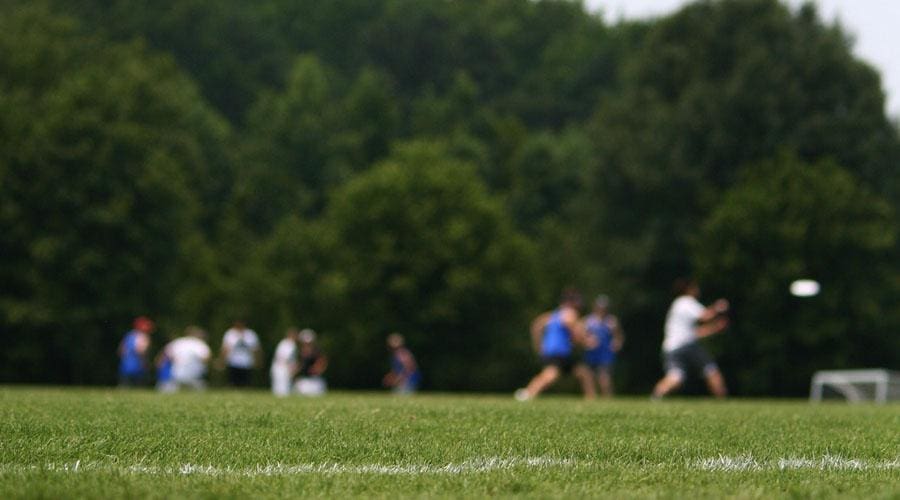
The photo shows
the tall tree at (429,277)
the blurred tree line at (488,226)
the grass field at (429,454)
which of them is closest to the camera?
the grass field at (429,454)

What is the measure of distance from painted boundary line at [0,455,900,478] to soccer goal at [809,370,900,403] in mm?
29316

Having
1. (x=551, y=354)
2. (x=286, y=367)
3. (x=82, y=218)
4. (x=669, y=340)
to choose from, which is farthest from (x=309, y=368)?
(x=82, y=218)

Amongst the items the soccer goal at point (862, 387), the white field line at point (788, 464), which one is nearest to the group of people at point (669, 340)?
the white field line at point (788, 464)

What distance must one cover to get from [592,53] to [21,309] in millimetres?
43220

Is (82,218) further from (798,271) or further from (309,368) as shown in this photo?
(798,271)

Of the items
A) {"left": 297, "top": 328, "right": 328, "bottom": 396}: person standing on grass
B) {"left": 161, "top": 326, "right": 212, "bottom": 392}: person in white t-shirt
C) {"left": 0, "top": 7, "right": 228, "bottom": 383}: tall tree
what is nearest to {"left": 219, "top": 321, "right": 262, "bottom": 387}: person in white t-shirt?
{"left": 161, "top": 326, "right": 212, "bottom": 392}: person in white t-shirt

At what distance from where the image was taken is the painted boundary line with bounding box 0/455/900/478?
8.30 metres

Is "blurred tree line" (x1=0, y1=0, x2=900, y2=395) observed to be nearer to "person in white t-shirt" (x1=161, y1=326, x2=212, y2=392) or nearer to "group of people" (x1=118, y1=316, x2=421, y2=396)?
"group of people" (x1=118, y1=316, x2=421, y2=396)

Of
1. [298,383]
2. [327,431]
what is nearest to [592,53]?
[298,383]

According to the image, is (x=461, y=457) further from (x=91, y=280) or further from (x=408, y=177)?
(x=408, y=177)

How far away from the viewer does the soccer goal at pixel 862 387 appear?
38.9 m

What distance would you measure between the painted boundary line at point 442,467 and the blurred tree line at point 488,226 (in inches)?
1588

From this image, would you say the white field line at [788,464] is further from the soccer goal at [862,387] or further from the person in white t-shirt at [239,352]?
the soccer goal at [862,387]

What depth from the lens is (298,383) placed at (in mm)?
35969
